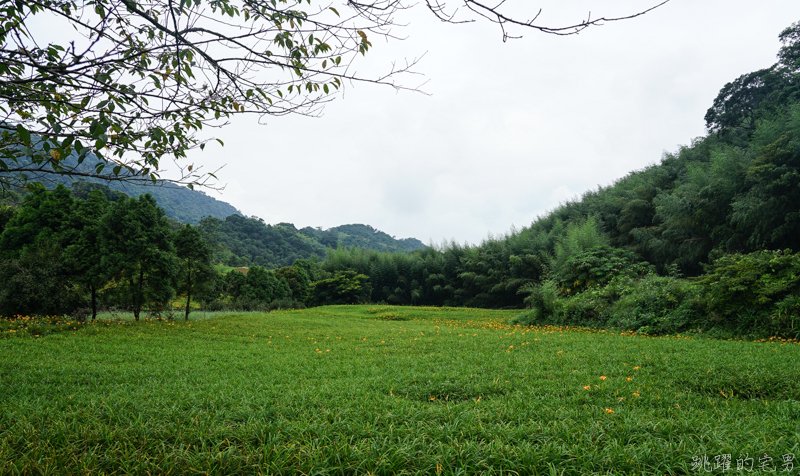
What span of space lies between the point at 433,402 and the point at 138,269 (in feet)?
34.5

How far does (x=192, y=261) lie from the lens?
41.4 feet

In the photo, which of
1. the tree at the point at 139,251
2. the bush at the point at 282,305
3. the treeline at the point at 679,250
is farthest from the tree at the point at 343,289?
the tree at the point at 139,251

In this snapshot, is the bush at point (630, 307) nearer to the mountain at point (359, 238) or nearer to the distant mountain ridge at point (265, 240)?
the distant mountain ridge at point (265, 240)

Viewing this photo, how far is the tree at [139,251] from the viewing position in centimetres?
988

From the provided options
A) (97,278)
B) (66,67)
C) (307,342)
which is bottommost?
(307,342)

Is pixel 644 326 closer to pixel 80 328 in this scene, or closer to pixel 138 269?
pixel 80 328

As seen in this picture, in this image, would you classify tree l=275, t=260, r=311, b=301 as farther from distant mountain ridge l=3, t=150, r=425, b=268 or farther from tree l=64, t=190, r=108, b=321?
tree l=64, t=190, r=108, b=321

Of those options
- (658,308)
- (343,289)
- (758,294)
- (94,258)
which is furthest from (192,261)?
(758,294)

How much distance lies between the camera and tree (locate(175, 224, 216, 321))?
12.4 metres

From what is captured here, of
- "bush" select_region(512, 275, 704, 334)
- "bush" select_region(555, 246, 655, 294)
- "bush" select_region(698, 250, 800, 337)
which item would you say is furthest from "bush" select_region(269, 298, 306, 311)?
"bush" select_region(698, 250, 800, 337)

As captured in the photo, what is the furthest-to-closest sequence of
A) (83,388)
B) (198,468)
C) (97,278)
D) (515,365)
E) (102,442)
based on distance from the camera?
(97,278) → (515,365) → (83,388) → (102,442) → (198,468)

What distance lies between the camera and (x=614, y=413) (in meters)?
2.55

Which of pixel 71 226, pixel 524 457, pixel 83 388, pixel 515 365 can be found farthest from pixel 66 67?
pixel 71 226

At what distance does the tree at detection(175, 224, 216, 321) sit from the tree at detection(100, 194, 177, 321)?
123cm
